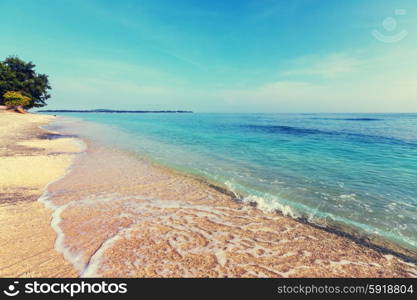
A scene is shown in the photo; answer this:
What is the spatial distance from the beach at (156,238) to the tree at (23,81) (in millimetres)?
76699

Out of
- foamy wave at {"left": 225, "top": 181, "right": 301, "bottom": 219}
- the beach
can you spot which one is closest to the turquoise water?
foamy wave at {"left": 225, "top": 181, "right": 301, "bottom": 219}

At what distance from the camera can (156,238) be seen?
5.53 m

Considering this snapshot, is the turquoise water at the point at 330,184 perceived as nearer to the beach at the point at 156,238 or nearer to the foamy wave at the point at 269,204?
the foamy wave at the point at 269,204

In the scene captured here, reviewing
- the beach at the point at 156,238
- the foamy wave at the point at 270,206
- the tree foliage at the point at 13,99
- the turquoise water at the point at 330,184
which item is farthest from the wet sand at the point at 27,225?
the tree foliage at the point at 13,99

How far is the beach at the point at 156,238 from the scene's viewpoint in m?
4.38

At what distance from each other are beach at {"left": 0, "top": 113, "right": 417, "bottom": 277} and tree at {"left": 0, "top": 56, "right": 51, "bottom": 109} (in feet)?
252

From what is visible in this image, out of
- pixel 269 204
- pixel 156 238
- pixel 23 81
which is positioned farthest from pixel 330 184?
pixel 23 81

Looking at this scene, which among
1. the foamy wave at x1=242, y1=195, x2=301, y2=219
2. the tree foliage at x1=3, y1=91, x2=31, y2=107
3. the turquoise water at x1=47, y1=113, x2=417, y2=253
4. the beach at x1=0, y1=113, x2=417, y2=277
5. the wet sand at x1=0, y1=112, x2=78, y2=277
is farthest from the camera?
→ the tree foliage at x1=3, y1=91, x2=31, y2=107

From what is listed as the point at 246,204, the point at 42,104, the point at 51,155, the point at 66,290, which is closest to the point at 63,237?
the point at 66,290

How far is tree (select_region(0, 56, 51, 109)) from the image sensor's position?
63.4 m

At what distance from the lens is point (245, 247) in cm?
529

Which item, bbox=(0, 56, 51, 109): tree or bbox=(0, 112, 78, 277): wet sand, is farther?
bbox=(0, 56, 51, 109): tree

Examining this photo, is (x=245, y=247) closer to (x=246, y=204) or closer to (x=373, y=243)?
(x=246, y=204)

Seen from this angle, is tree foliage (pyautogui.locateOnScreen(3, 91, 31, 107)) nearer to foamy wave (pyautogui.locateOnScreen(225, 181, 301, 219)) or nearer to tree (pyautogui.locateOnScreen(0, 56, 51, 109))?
tree (pyautogui.locateOnScreen(0, 56, 51, 109))
